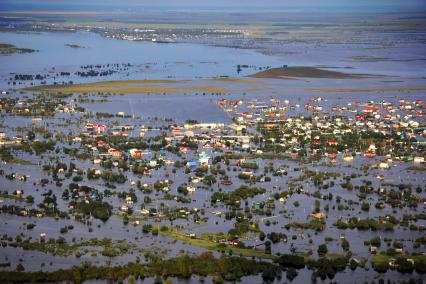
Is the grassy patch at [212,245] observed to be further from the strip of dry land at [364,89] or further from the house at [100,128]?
the strip of dry land at [364,89]

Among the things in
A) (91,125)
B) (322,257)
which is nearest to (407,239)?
(322,257)

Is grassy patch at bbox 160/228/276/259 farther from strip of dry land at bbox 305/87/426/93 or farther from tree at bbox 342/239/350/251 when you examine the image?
strip of dry land at bbox 305/87/426/93

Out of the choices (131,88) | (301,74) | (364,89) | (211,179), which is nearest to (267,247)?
(211,179)

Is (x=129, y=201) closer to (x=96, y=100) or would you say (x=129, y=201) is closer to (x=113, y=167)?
(x=113, y=167)

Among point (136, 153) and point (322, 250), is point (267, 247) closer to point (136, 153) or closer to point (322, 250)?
point (322, 250)

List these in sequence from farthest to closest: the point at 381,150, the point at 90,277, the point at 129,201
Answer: the point at 381,150, the point at 129,201, the point at 90,277

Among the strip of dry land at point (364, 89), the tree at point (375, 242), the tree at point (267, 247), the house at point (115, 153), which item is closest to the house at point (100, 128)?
the house at point (115, 153)

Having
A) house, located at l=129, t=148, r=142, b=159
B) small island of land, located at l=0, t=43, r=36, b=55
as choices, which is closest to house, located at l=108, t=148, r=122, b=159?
house, located at l=129, t=148, r=142, b=159
